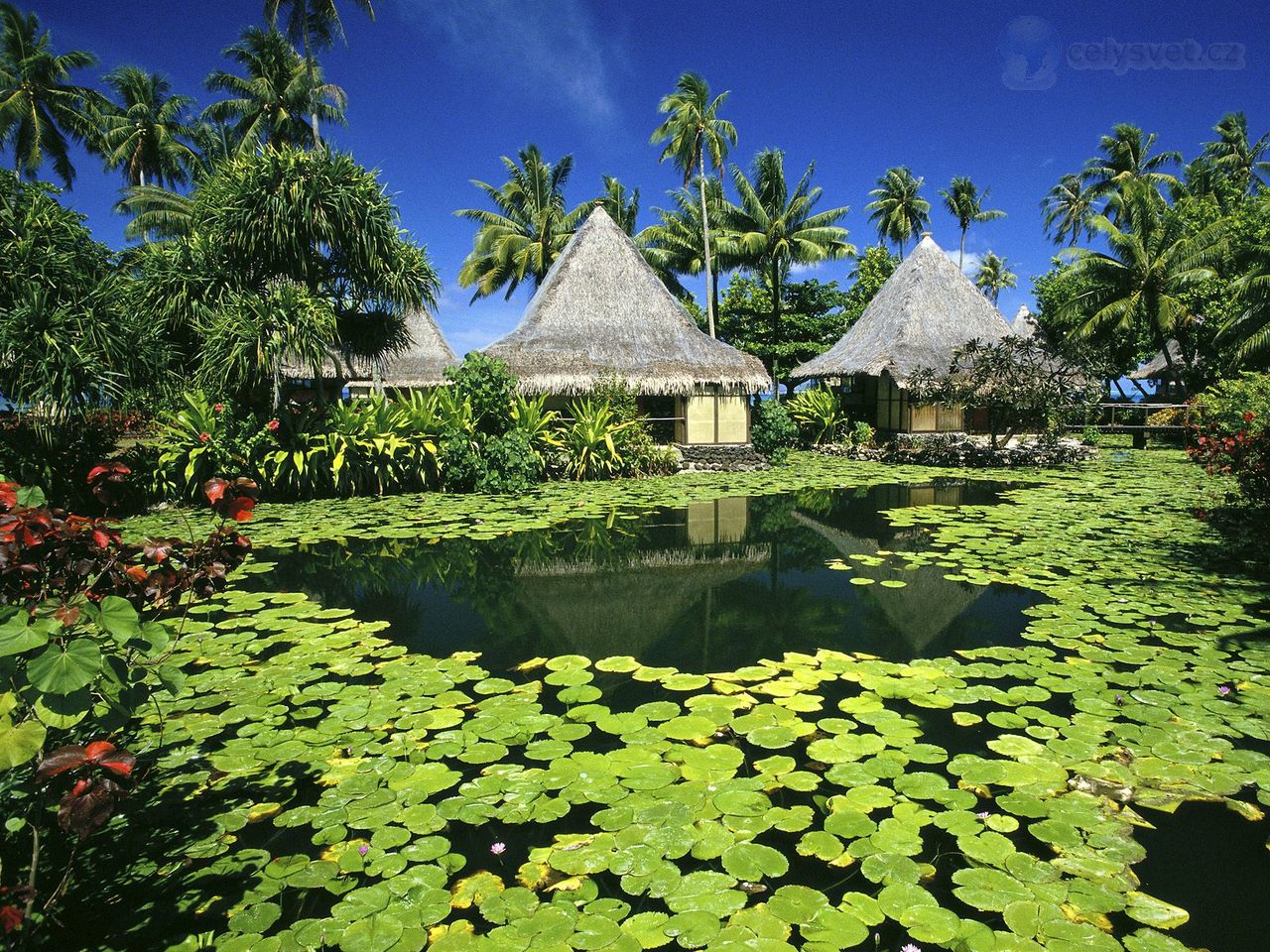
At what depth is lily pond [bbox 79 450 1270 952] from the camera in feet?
6.68

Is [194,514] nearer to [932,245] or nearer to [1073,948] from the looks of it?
[1073,948]

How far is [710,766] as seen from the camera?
112 inches

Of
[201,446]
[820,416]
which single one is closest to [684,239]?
[820,416]

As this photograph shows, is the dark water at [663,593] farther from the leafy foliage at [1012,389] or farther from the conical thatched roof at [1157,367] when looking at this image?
the conical thatched roof at [1157,367]

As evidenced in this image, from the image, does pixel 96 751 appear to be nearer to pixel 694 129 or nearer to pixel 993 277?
pixel 694 129

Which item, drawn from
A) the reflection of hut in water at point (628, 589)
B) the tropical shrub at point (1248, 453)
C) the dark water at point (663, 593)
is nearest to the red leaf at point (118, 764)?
the dark water at point (663, 593)

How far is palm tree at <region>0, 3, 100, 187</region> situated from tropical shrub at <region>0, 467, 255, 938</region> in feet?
90.6

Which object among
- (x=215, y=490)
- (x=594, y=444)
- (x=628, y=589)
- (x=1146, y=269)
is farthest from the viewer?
(x=1146, y=269)

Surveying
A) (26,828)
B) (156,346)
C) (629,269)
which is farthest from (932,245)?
(26,828)

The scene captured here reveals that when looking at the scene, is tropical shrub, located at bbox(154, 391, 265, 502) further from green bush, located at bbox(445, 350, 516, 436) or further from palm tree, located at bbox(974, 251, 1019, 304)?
palm tree, located at bbox(974, 251, 1019, 304)

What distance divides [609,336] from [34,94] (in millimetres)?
21407

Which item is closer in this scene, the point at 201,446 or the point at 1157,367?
the point at 201,446

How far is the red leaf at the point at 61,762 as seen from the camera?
1.45 metres

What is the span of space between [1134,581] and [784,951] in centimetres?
522
